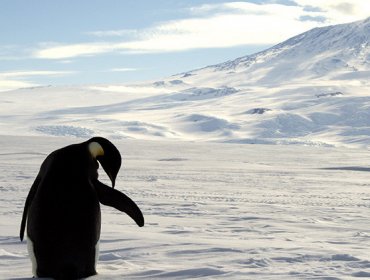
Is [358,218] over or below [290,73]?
below

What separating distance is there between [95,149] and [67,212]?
1.10 ft

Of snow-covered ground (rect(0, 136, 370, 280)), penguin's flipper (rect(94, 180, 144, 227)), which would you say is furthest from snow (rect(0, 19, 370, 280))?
penguin's flipper (rect(94, 180, 144, 227))

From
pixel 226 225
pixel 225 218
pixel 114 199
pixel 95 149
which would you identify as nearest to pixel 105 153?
pixel 95 149

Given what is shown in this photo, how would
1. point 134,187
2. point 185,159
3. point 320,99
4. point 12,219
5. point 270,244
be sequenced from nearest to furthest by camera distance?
point 270,244
point 12,219
point 134,187
point 185,159
point 320,99

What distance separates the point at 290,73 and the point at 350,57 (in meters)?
29.1

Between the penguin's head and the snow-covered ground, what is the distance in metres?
0.55

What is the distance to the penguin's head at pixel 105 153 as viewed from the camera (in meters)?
3.43

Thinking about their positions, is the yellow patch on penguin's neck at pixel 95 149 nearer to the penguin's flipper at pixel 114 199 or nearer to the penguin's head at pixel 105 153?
the penguin's head at pixel 105 153

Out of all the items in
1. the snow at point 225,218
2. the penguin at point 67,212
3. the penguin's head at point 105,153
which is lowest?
the snow at point 225,218

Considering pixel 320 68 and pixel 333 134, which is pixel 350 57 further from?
pixel 333 134

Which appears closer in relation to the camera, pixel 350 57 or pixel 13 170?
pixel 13 170

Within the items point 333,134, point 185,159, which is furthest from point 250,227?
point 333,134

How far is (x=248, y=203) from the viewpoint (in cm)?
889

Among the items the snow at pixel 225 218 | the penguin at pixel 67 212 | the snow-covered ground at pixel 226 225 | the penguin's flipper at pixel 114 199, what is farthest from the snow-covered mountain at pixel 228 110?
the penguin at pixel 67 212
